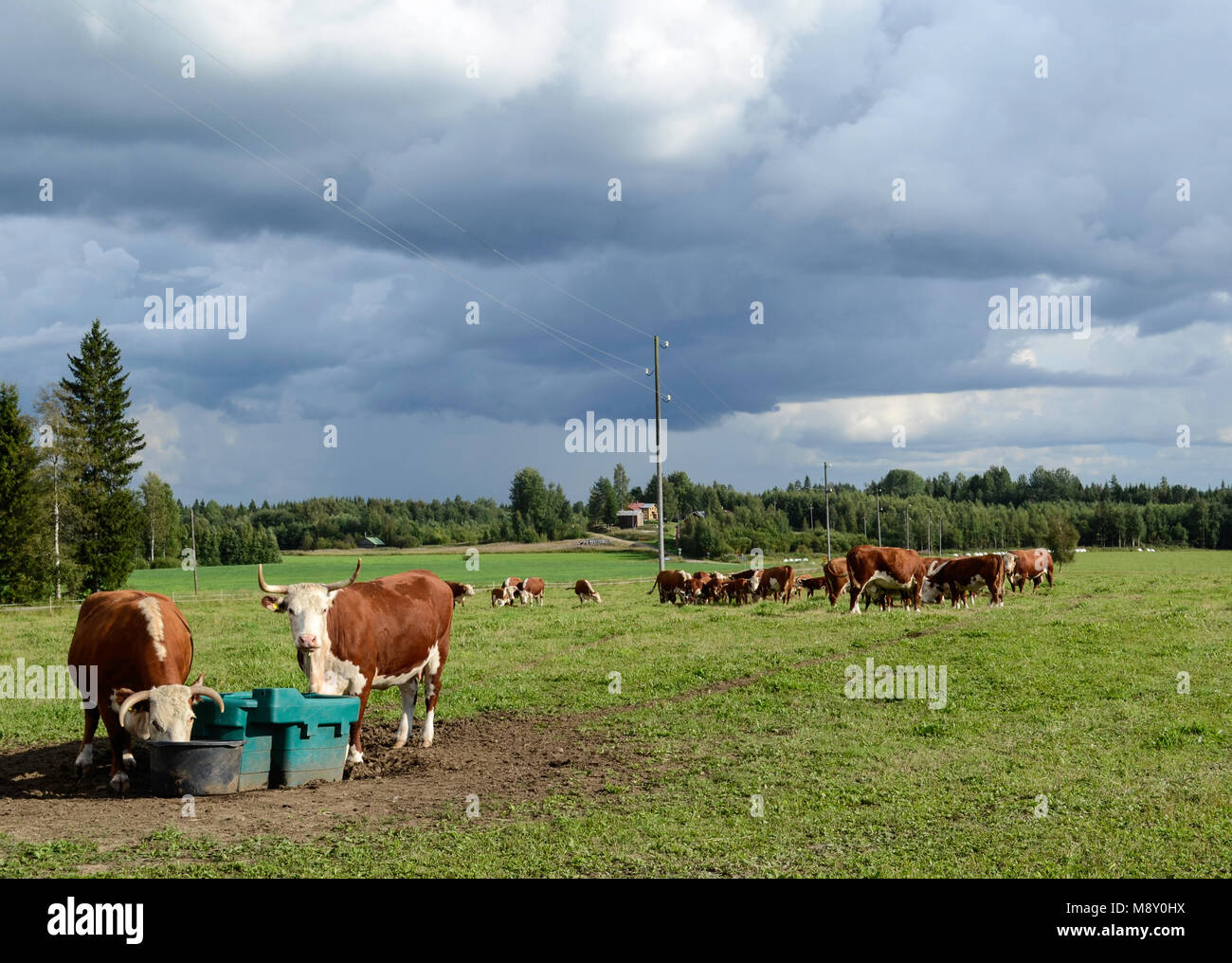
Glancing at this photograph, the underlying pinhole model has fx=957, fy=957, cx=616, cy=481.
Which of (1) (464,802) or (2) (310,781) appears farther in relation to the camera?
(2) (310,781)

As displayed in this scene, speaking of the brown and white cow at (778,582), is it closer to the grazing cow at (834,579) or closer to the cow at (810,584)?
the grazing cow at (834,579)

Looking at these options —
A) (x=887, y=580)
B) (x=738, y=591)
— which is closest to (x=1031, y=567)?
(x=738, y=591)

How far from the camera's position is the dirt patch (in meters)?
9.04

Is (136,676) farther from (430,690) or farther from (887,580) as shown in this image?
(887,580)

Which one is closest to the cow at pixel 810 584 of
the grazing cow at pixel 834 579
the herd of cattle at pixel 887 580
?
the herd of cattle at pixel 887 580

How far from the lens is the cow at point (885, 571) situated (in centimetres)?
3006

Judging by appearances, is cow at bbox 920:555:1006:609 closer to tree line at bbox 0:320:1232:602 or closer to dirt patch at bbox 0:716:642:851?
dirt patch at bbox 0:716:642:851

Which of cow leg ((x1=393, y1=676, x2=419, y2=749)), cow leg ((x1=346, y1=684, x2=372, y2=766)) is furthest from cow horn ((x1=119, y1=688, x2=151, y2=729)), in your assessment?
cow leg ((x1=393, y1=676, x2=419, y2=749))

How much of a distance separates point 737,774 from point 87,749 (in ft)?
26.1

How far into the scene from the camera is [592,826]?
8.86 m

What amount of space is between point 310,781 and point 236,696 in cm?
132

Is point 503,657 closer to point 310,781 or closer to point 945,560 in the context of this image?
point 310,781

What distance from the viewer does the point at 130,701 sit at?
10.4 metres
